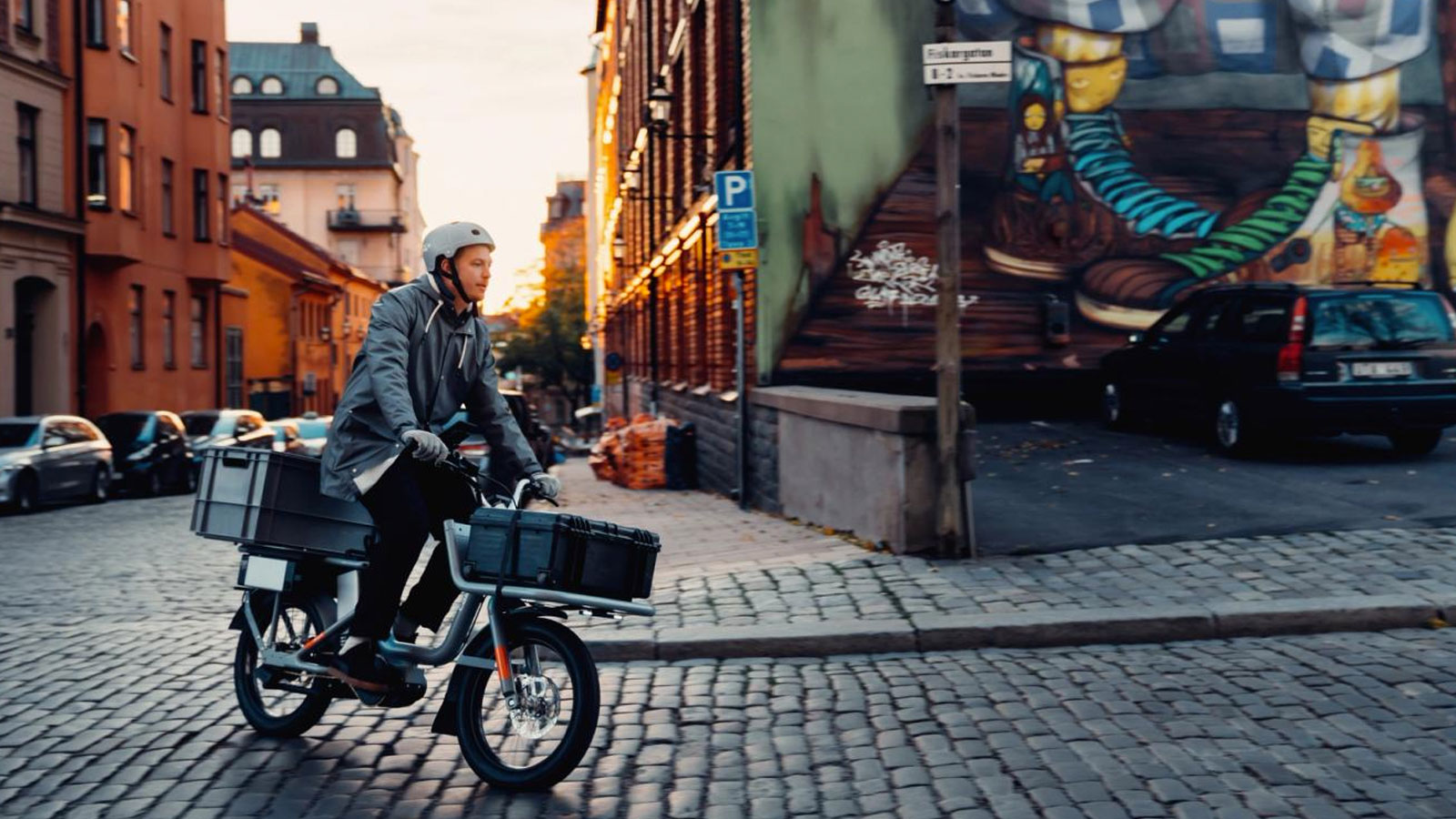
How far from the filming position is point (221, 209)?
40.7m

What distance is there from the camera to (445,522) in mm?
5180

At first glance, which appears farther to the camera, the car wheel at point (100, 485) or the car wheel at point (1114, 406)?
the car wheel at point (100, 485)

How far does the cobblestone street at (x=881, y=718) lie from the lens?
4938 millimetres

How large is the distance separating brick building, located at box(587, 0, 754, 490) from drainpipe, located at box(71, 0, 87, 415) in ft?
37.8

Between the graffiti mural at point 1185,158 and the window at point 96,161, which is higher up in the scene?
the window at point 96,161

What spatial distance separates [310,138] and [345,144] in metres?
1.98

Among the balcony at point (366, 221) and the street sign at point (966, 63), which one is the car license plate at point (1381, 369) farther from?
the balcony at point (366, 221)

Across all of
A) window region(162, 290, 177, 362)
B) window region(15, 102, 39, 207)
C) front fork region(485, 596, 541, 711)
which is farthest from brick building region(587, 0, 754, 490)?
front fork region(485, 596, 541, 711)

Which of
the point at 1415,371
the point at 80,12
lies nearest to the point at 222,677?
the point at 1415,371

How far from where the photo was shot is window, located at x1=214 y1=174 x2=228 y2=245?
4038 cm

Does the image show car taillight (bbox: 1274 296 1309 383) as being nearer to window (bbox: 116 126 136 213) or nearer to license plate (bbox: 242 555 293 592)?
license plate (bbox: 242 555 293 592)

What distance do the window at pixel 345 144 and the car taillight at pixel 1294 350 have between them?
83.3 metres

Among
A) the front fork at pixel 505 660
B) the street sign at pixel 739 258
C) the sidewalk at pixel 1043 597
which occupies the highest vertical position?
the street sign at pixel 739 258

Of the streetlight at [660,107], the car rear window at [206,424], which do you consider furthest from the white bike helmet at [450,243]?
the car rear window at [206,424]
